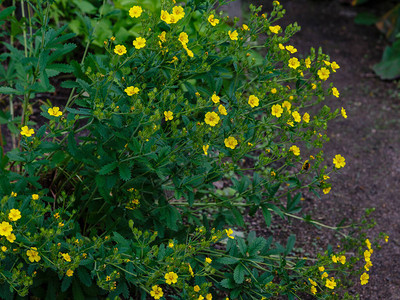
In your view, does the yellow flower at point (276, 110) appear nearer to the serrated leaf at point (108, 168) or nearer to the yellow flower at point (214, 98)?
the yellow flower at point (214, 98)

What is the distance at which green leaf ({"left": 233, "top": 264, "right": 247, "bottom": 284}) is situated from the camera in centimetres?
200

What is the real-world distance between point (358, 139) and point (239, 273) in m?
2.23

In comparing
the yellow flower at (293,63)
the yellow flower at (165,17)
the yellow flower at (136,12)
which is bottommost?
the yellow flower at (293,63)

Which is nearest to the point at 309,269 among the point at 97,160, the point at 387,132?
the point at 97,160

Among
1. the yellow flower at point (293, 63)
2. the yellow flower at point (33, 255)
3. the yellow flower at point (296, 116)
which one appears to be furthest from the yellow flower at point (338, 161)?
the yellow flower at point (33, 255)

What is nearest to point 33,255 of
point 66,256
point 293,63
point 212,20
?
point 66,256

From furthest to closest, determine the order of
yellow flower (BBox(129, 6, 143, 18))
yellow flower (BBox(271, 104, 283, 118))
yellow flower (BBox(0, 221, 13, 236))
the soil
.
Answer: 1. the soil
2. yellow flower (BBox(271, 104, 283, 118))
3. yellow flower (BBox(129, 6, 143, 18))
4. yellow flower (BBox(0, 221, 13, 236))

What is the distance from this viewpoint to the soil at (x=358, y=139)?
2.91 metres

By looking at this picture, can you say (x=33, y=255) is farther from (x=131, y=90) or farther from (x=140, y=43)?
(x=140, y=43)

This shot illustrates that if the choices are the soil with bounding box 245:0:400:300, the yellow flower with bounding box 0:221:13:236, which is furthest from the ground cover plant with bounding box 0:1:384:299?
the soil with bounding box 245:0:400:300

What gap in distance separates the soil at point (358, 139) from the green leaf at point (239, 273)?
869 mm

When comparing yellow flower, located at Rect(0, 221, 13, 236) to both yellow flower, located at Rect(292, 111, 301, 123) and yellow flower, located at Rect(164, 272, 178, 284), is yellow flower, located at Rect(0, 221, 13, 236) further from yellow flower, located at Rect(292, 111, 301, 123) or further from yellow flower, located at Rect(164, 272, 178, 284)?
yellow flower, located at Rect(292, 111, 301, 123)

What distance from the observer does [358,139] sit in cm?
392

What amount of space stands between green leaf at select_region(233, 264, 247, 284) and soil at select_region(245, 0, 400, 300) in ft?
2.85
